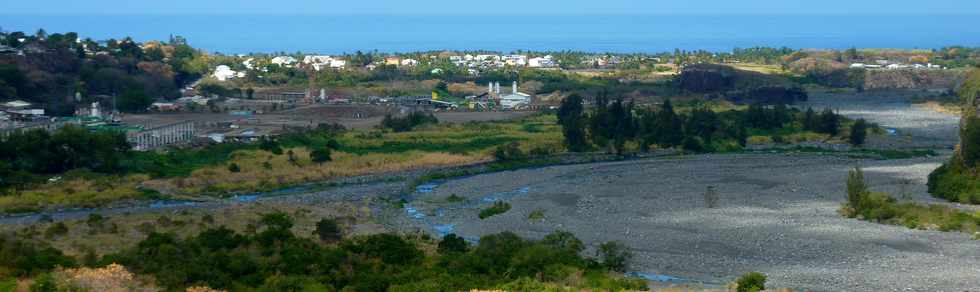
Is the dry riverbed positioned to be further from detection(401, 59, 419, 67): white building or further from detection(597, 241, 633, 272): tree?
detection(401, 59, 419, 67): white building

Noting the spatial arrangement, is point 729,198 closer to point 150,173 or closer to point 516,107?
point 150,173

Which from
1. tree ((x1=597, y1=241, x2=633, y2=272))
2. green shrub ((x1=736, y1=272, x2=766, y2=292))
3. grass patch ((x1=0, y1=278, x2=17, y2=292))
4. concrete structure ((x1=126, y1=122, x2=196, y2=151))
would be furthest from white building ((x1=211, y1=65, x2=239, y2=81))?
green shrub ((x1=736, y1=272, x2=766, y2=292))

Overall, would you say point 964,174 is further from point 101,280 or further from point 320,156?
point 101,280

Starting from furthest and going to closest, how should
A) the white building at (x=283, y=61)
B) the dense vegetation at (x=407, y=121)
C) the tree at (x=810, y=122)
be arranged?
1. the white building at (x=283, y=61)
2. the tree at (x=810, y=122)
3. the dense vegetation at (x=407, y=121)

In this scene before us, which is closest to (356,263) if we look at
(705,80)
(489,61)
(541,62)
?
(705,80)

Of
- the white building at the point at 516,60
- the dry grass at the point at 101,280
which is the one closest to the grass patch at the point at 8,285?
the dry grass at the point at 101,280

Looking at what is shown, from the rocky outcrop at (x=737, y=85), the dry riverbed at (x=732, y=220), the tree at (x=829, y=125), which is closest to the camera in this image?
the dry riverbed at (x=732, y=220)

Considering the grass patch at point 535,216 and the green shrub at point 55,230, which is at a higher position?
the green shrub at point 55,230

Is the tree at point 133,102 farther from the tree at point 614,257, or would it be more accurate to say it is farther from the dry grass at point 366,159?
the tree at point 614,257
